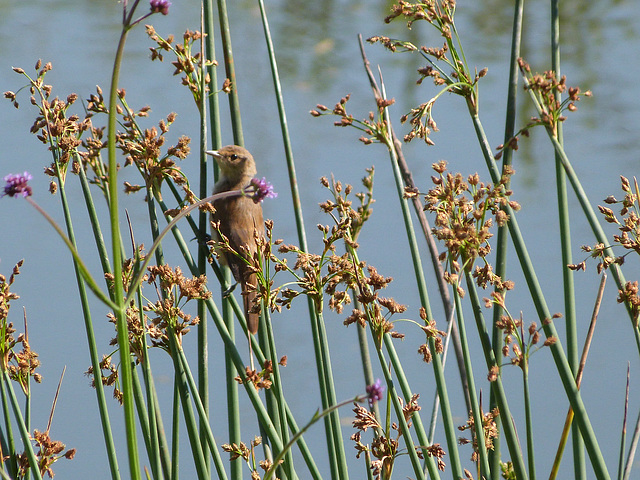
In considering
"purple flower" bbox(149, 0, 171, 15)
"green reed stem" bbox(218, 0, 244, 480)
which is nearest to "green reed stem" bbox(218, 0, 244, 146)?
"green reed stem" bbox(218, 0, 244, 480)

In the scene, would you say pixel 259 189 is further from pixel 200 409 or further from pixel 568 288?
pixel 568 288

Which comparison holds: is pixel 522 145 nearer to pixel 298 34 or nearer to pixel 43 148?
pixel 298 34

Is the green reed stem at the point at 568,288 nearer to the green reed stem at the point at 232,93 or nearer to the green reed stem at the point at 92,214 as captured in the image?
the green reed stem at the point at 232,93

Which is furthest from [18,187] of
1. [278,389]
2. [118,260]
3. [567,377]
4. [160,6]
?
[567,377]

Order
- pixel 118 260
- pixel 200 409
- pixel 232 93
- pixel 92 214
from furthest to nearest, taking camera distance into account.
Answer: pixel 232 93 < pixel 92 214 < pixel 200 409 < pixel 118 260

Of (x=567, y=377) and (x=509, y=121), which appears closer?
(x=567, y=377)

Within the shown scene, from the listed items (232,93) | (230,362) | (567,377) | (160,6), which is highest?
(232,93)

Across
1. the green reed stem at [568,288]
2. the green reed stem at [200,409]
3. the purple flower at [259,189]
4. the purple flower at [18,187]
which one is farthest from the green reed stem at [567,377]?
the purple flower at [18,187]

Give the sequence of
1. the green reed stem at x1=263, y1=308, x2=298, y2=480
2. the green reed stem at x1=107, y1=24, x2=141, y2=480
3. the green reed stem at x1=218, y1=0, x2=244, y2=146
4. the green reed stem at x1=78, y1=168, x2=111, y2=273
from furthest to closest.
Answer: the green reed stem at x1=218, y1=0, x2=244, y2=146 → the green reed stem at x1=78, y1=168, x2=111, y2=273 → the green reed stem at x1=263, y1=308, x2=298, y2=480 → the green reed stem at x1=107, y1=24, x2=141, y2=480

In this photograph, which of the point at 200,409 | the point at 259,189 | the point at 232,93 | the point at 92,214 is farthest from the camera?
the point at 232,93

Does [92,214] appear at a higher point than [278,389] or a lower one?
higher

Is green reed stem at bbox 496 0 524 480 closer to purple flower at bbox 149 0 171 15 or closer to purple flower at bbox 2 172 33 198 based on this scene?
purple flower at bbox 149 0 171 15

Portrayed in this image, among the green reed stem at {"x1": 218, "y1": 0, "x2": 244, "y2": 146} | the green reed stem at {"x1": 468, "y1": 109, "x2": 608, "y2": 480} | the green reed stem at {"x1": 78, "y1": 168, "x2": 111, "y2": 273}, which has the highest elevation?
the green reed stem at {"x1": 218, "y1": 0, "x2": 244, "y2": 146}

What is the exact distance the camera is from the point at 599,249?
1126 mm
